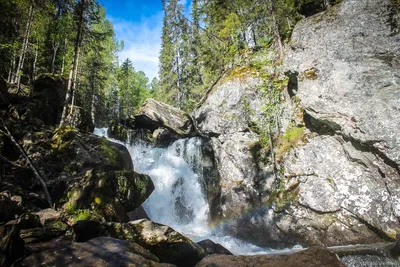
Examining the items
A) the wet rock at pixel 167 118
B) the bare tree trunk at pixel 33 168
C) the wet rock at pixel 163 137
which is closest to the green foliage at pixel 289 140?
the wet rock at pixel 167 118

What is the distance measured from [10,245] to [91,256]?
1339 millimetres

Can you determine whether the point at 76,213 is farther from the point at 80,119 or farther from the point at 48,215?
the point at 80,119

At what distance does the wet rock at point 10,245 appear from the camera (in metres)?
3.93

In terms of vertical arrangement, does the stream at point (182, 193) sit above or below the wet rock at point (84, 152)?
below

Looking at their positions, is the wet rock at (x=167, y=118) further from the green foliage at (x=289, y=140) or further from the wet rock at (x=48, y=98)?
the green foliage at (x=289, y=140)

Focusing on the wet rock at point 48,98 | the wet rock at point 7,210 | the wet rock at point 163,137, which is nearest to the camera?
the wet rock at point 7,210

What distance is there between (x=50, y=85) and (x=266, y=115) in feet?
53.0

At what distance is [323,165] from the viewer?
1185 centimetres

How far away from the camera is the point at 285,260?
546 centimetres

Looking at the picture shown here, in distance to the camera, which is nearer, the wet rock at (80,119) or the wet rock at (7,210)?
the wet rock at (7,210)

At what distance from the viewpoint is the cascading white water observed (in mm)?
15246

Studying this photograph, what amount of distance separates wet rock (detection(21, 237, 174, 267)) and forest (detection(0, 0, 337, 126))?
13097 millimetres

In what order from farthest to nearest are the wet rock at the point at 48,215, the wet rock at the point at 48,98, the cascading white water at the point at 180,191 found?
the wet rock at the point at 48,98 → the cascading white water at the point at 180,191 → the wet rock at the point at 48,215

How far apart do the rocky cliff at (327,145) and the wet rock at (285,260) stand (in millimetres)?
6311
